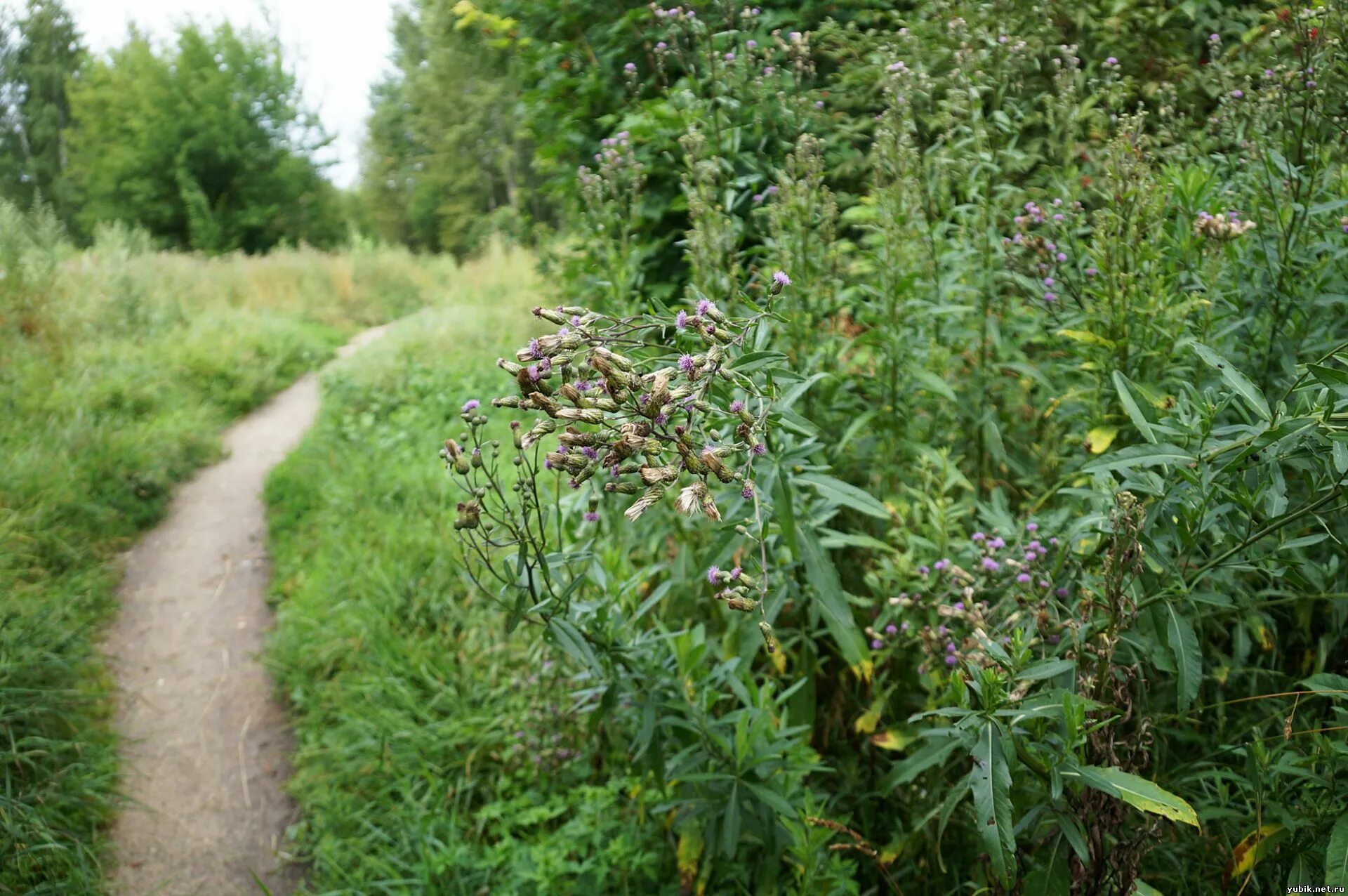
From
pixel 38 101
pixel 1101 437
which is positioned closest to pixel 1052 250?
pixel 1101 437

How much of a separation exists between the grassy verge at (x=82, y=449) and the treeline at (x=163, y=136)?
1035 cm

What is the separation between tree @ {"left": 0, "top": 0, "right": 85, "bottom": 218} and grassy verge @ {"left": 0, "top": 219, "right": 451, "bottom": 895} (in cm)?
930

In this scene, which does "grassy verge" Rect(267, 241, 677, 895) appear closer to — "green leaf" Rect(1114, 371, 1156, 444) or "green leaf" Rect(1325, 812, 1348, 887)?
"green leaf" Rect(1325, 812, 1348, 887)

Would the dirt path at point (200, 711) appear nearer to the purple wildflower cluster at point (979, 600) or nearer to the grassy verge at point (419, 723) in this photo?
the grassy verge at point (419, 723)

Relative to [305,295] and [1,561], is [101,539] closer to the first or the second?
[1,561]

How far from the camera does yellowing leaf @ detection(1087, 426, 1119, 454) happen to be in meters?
2.15

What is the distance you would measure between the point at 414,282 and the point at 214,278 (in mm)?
4396

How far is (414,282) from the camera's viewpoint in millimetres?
17578

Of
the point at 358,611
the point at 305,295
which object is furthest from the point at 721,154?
the point at 305,295

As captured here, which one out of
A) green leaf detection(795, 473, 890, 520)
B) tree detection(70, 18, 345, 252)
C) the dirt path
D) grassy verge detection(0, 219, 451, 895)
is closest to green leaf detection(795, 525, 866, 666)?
green leaf detection(795, 473, 890, 520)

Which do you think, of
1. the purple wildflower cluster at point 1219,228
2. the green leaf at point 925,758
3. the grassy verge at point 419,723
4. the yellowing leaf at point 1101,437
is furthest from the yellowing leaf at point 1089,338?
the grassy verge at point 419,723

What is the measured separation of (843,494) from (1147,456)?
0.68 meters

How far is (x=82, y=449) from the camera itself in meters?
5.76

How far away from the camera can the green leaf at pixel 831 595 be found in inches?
80.4
